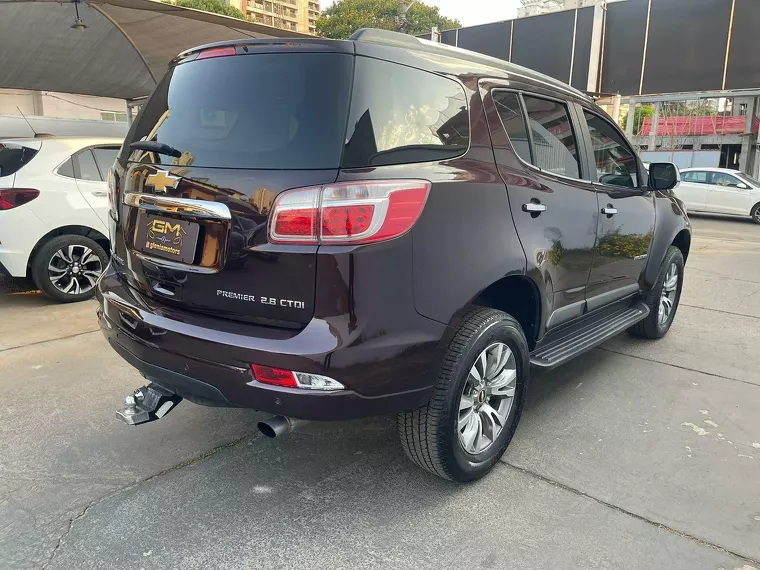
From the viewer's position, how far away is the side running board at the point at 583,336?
121 inches

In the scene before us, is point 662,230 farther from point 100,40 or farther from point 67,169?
point 100,40

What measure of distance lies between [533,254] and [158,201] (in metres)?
1.68

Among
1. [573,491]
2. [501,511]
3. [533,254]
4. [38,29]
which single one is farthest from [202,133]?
[38,29]

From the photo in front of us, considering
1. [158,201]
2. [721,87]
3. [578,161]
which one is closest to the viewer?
[158,201]

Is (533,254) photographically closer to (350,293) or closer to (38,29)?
(350,293)

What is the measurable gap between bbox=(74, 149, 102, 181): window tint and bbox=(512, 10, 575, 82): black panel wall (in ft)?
54.6

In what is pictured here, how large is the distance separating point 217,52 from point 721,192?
54.8ft

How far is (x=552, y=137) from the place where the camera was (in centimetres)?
320

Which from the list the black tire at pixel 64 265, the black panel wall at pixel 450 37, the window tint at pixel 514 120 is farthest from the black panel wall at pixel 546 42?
the window tint at pixel 514 120

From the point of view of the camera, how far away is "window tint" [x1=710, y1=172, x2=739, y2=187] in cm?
1575

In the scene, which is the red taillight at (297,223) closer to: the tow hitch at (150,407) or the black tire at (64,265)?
the tow hitch at (150,407)

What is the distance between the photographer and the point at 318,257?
80.8 inches

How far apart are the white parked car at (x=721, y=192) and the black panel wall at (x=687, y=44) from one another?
292 cm

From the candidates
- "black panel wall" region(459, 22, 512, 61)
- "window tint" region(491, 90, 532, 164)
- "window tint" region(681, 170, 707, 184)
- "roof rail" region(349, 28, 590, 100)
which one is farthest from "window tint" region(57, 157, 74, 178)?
"black panel wall" region(459, 22, 512, 61)
